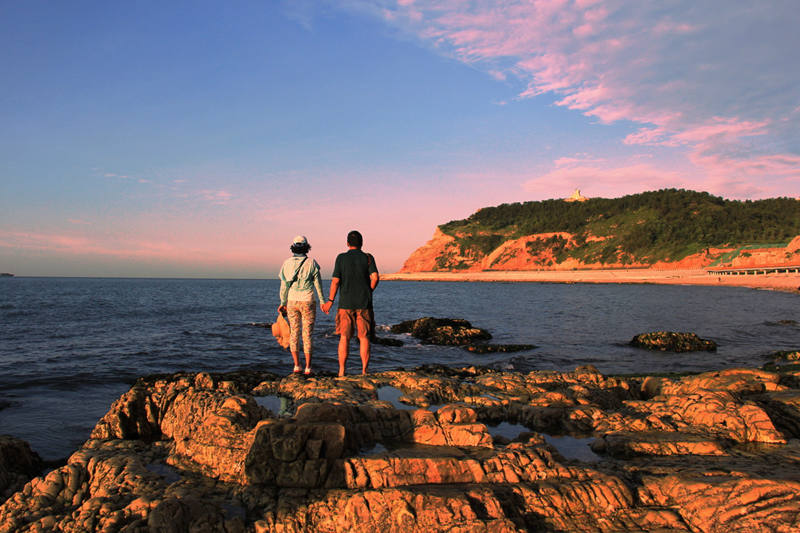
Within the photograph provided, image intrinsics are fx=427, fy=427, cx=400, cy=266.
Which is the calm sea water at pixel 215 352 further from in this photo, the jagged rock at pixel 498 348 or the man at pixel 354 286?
the man at pixel 354 286

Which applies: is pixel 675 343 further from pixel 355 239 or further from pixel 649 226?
pixel 649 226

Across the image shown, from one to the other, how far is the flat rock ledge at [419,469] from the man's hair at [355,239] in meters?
2.70

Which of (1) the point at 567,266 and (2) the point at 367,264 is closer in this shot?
(2) the point at 367,264

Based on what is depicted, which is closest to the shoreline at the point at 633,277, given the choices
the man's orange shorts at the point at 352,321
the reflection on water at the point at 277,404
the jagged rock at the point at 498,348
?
the jagged rock at the point at 498,348

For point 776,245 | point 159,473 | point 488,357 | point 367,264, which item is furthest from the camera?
point 776,245

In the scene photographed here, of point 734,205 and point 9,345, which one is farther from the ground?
point 734,205

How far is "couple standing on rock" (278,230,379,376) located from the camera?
7.96 meters

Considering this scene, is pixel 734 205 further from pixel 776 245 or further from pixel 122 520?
pixel 122 520

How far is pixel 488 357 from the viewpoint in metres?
16.0

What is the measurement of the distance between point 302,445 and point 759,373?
8.87m

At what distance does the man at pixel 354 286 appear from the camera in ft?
26.0

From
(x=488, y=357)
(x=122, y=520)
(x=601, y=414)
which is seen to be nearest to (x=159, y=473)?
(x=122, y=520)

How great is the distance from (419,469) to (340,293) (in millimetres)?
4766

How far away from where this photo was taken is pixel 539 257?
117000mm
